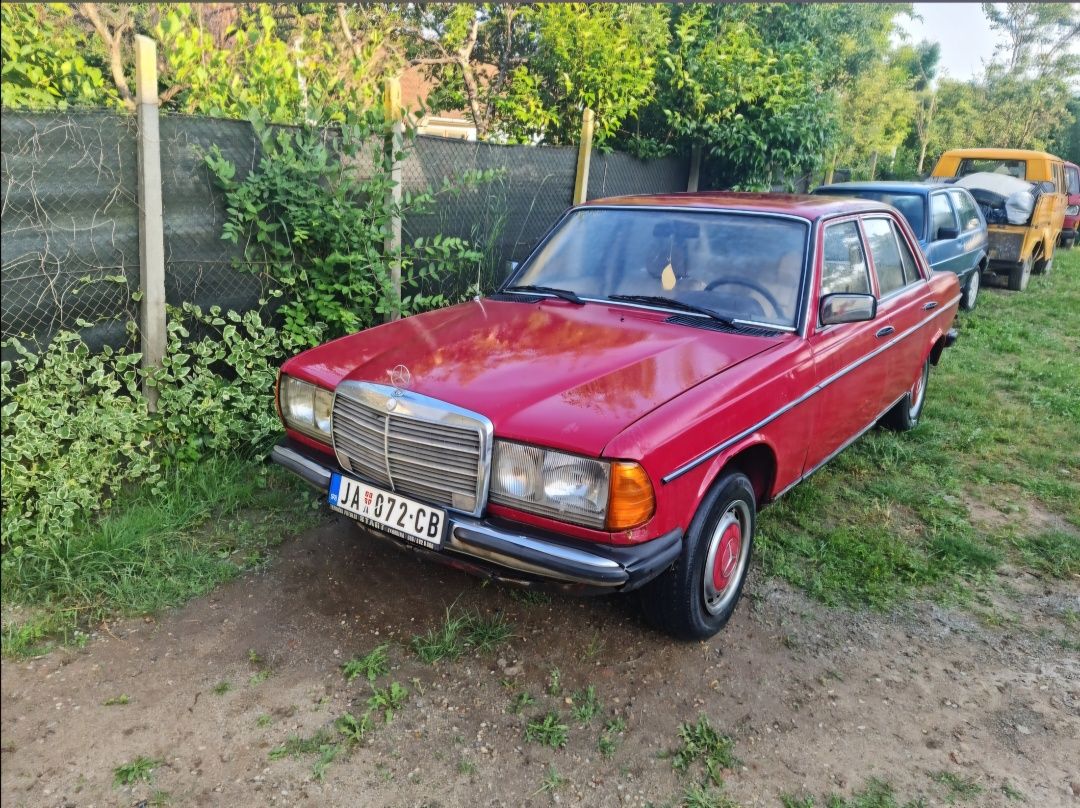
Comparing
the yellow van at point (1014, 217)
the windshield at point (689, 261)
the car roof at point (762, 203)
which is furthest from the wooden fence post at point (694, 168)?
the windshield at point (689, 261)

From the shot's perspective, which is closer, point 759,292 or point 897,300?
point 759,292

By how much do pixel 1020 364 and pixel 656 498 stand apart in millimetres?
6326

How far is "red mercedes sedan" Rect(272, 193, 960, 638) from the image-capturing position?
2516mm

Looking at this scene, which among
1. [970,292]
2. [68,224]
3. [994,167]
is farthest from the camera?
[994,167]

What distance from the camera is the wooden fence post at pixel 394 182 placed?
483 cm

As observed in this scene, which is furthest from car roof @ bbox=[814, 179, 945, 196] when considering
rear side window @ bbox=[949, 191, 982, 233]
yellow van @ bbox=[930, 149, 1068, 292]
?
yellow van @ bbox=[930, 149, 1068, 292]

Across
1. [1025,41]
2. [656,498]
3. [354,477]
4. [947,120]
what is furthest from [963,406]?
[947,120]

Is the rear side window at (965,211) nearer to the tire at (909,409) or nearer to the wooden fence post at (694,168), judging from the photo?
the wooden fence post at (694,168)

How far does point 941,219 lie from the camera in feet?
26.9

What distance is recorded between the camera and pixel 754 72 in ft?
26.2

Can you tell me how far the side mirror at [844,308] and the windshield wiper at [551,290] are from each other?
1.10 metres

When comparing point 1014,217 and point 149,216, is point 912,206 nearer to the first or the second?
point 1014,217

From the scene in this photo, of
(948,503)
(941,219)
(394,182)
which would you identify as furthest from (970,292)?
(394,182)

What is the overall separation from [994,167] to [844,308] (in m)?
11.5
